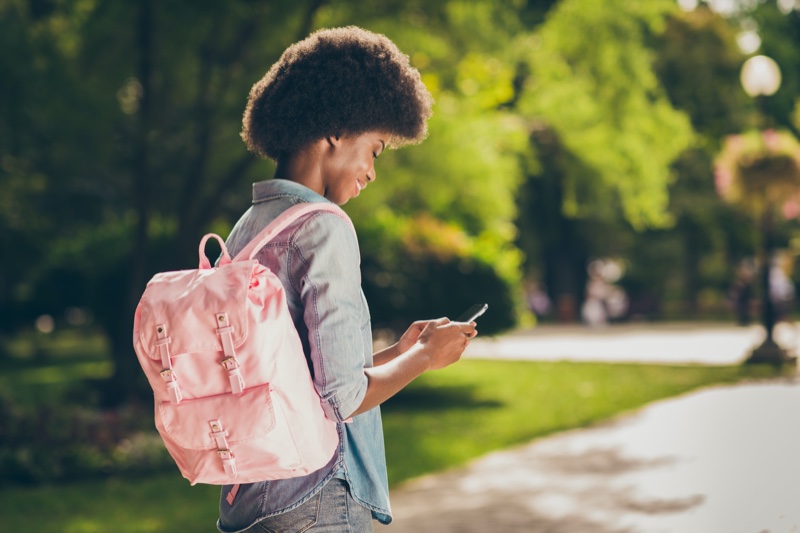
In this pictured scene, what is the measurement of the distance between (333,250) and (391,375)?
1.08 ft

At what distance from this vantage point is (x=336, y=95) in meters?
2.50

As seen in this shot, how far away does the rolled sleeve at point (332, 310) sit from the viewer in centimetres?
233

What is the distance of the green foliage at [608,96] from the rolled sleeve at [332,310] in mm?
11161

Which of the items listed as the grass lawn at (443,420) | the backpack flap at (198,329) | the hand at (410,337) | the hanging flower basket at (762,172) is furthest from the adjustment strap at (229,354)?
the hanging flower basket at (762,172)

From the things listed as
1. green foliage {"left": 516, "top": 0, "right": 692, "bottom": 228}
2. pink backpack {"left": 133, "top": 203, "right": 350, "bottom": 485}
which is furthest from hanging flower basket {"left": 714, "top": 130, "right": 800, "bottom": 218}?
pink backpack {"left": 133, "top": 203, "right": 350, "bottom": 485}

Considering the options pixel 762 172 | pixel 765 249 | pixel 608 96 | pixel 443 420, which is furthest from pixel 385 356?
pixel 762 172

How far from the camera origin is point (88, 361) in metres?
24.5

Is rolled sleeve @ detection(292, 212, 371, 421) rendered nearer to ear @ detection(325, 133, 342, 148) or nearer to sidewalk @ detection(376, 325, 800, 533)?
ear @ detection(325, 133, 342, 148)

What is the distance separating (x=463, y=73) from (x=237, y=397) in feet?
39.6

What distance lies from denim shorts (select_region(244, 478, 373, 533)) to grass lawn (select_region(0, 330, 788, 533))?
16.3ft

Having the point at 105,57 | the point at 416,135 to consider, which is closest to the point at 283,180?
the point at 416,135

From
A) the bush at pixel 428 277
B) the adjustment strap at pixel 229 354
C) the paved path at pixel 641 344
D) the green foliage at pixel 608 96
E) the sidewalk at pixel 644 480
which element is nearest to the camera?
the adjustment strap at pixel 229 354

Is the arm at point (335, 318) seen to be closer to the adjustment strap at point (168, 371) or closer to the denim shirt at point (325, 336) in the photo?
→ the denim shirt at point (325, 336)

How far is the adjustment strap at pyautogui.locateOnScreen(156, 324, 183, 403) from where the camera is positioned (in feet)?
7.62
